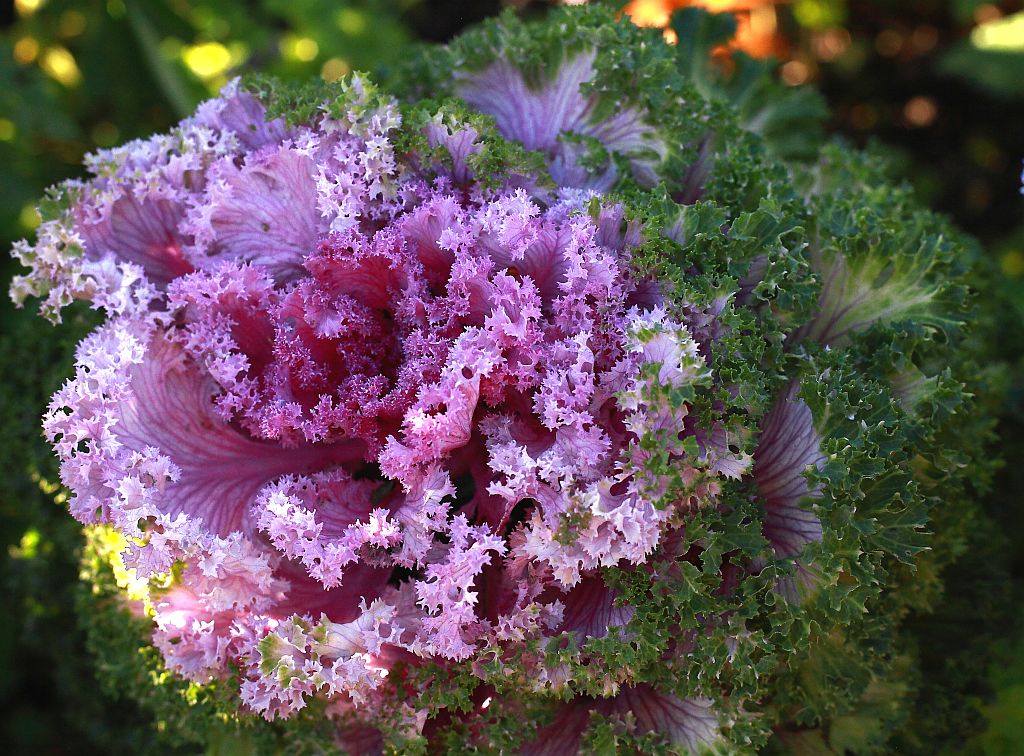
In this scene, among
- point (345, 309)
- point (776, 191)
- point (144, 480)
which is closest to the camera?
→ point (144, 480)

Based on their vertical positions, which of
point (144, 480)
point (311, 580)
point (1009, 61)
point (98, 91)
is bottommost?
point (311, 580)

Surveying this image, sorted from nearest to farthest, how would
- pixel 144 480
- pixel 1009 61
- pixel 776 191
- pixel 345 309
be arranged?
pixel 144 480, pixel 345 309, pixel 776 191, pixel 1009 61

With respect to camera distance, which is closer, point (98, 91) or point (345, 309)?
point (345, 309)

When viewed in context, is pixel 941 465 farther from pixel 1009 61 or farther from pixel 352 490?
pixel 1009 61

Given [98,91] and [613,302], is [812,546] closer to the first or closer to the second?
[613,302]

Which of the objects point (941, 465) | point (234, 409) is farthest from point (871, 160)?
point (234, 409)

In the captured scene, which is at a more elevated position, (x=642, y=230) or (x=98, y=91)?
(x=98, y=91)
